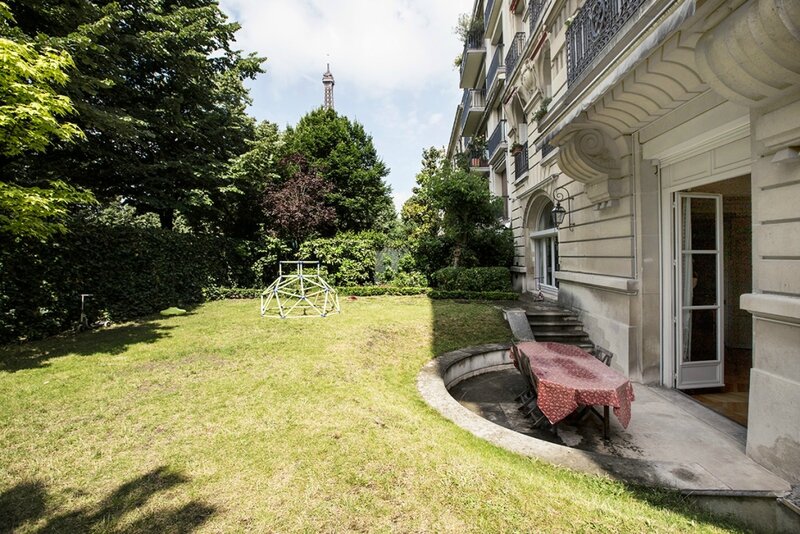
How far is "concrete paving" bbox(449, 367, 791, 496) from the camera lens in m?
2.92

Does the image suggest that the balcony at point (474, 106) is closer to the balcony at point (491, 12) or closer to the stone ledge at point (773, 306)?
the balcony at point (491, 12)

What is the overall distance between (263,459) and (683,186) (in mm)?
6523

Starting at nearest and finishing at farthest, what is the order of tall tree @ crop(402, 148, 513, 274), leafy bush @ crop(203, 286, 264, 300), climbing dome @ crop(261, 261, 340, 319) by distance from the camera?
1. climbing dome @ crop(261, 261, 340, 319)
2. tall tree @ crop(402, 148, 513, 274)
3. leafy bush @ crop(203, 286, 264, 300)

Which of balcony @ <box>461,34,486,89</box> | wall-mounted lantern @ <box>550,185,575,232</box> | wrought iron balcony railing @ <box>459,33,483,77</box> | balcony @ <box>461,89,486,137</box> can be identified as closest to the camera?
wall-mounted lantern @ <box>550,185,575,232</box>

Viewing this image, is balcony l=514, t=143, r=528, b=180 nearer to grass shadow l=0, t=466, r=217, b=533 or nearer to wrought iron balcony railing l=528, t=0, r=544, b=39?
wrought iron balcony railing l=528, t=0, r=544, b=39

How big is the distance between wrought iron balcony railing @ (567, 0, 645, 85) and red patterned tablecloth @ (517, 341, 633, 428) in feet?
16.2

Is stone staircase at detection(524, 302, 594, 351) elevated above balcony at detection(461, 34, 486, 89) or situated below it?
below

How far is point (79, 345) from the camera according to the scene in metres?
6.90

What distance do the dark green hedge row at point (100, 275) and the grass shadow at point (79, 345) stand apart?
573 millimetres

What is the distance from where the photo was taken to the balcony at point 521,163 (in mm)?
12289

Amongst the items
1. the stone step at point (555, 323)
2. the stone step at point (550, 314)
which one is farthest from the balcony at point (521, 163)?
the stone step at point (555, 323)

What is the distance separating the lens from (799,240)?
9.61 feet

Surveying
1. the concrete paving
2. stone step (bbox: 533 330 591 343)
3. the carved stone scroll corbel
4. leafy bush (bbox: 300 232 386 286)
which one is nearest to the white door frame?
the concrete paving

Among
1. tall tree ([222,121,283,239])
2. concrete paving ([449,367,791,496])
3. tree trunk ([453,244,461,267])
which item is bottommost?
concrete paving ([449,367,791,496])
